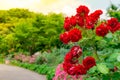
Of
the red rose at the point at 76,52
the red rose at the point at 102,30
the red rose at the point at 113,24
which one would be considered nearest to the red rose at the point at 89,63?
the red rose at the point at 76,52

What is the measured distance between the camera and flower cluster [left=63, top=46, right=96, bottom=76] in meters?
4.70

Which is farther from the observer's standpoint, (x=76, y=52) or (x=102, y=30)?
(x=102, y=30)

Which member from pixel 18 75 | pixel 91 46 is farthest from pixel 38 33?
pixel 91 46

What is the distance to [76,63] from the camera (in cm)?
485

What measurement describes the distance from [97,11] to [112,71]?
100 cm

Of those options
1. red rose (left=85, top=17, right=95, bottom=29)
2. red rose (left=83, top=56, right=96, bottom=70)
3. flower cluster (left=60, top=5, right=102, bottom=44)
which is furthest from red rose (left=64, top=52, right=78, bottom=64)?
red rose (left=85, top=17, right=95, bottom=29)

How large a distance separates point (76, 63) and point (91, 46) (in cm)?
54

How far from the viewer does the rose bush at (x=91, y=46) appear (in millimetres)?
4591

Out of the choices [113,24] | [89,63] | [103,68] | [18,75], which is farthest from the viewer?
[18,75]

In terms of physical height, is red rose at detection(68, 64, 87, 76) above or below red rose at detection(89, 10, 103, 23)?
below

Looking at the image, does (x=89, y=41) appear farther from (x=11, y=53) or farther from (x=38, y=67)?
(x=11, y=53)

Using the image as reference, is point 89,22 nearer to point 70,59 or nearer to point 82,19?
point 82,19

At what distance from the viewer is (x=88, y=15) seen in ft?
18.0

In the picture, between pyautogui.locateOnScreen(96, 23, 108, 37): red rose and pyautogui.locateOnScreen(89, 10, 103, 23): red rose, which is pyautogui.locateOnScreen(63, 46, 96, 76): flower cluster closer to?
pyautogui.locateOnScreen(96, 23, 108, 37): red rose
